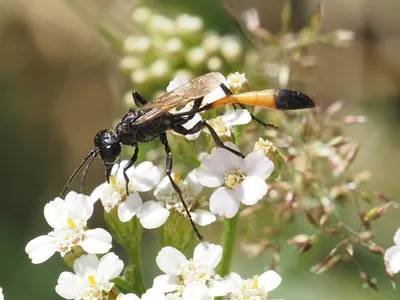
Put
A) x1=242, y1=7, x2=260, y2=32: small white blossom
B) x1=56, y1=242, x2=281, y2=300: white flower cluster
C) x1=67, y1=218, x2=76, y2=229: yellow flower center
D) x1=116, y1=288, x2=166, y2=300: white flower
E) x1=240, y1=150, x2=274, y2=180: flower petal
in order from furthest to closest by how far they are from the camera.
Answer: x1=242, y1=7, x2=260, y2=32: small white blossom → x1=67, y1=218, x2=76, y2=229: yellow flower center → x1=240, y1=150, x2=274, y2=180: flower petal → x1=56, y1=242, x2=281, y2=300: white flower cluster → x1=116, y1=288, x2=166, y2=300: white flower

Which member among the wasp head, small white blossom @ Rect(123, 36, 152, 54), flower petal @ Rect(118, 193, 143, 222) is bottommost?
flower petal @ Rect(118, 193, 143, 222)

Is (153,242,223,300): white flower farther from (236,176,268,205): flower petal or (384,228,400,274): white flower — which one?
(384,228,400,274): white flower

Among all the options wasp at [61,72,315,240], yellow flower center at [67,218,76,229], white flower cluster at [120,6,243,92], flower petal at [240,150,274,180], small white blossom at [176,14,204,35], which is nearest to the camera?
flower petal at [240,150,274,180]

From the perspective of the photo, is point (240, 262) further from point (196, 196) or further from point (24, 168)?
point (24, 168)

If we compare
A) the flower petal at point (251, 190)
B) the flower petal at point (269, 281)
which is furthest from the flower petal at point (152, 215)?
the flower petal at point (269, 281)

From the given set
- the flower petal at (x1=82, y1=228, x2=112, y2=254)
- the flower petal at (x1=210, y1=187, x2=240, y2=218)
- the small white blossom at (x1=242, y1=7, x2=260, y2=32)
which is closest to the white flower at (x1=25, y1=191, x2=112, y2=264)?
the flower petal at (x1=82, y1=228, x2=112, y2=254)

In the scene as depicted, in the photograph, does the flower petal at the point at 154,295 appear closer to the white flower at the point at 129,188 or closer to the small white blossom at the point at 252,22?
the white flower at the point at 129,188

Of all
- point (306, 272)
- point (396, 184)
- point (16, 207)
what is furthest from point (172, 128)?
point (16, 207)

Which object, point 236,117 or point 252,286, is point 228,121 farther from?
point 252,286

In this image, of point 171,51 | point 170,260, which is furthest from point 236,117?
point 171,51
